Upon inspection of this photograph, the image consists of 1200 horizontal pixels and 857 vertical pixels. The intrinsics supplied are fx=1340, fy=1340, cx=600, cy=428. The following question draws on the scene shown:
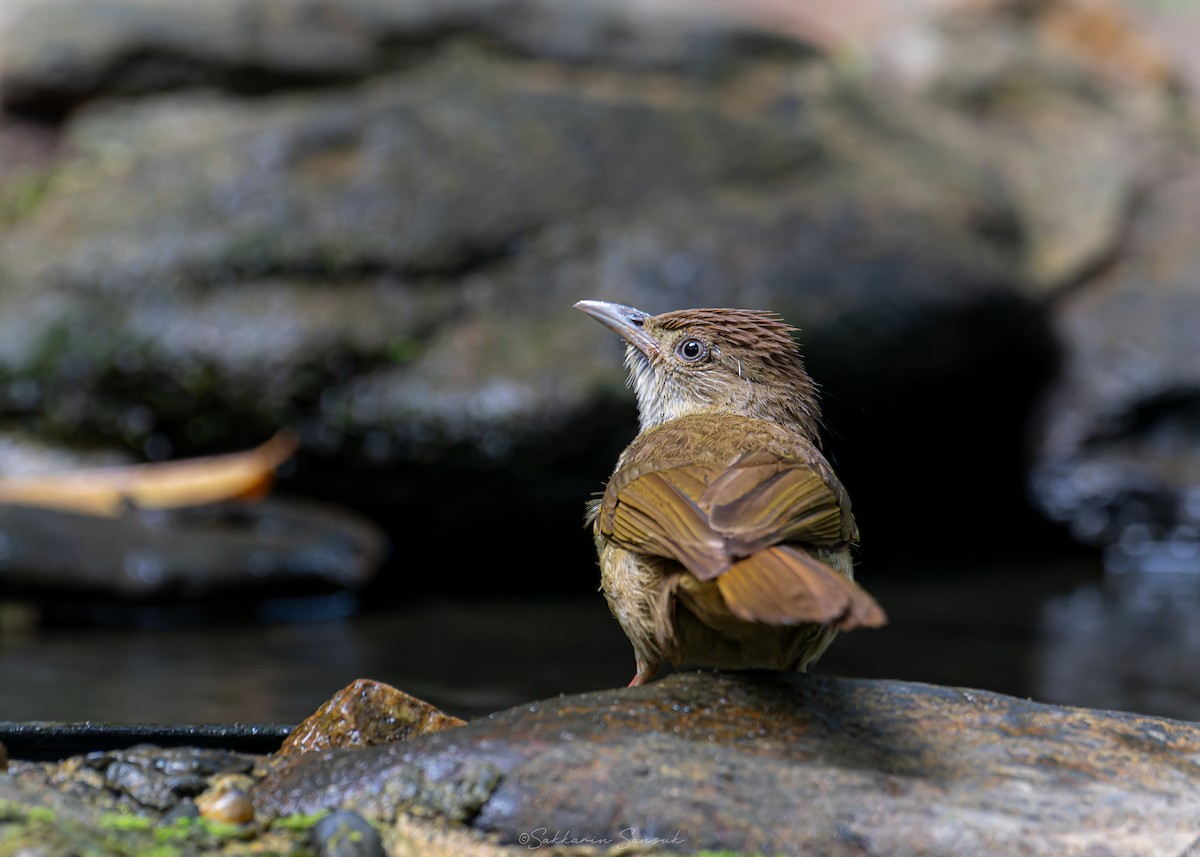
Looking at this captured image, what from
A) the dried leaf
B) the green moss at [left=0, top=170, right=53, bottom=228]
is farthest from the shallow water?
the green moss at [left=0, top=170, right=53, bottom=228]

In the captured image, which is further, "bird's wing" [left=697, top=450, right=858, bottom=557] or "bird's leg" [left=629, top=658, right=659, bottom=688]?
"bird's leg" [left=629, top=658, right=659, bottom=688]

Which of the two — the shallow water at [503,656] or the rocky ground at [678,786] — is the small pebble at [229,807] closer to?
the rocky ground at [678,786]

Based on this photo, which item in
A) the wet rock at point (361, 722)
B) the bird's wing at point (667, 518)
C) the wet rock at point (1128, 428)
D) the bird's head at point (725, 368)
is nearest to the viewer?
the bird's wing at point (667, 518)

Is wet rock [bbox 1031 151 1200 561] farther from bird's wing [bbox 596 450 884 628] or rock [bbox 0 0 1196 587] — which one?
bird's wing [bbox 596 450 884 628]

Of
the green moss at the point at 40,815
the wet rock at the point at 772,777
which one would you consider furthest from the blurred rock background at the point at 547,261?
the green moss at the point at 40,815

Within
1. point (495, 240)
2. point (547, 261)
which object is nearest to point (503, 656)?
point (547, 261)

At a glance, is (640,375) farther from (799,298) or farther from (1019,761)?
(799,298)

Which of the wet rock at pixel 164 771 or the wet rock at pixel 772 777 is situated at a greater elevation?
the wet rock at pixel 772 777
